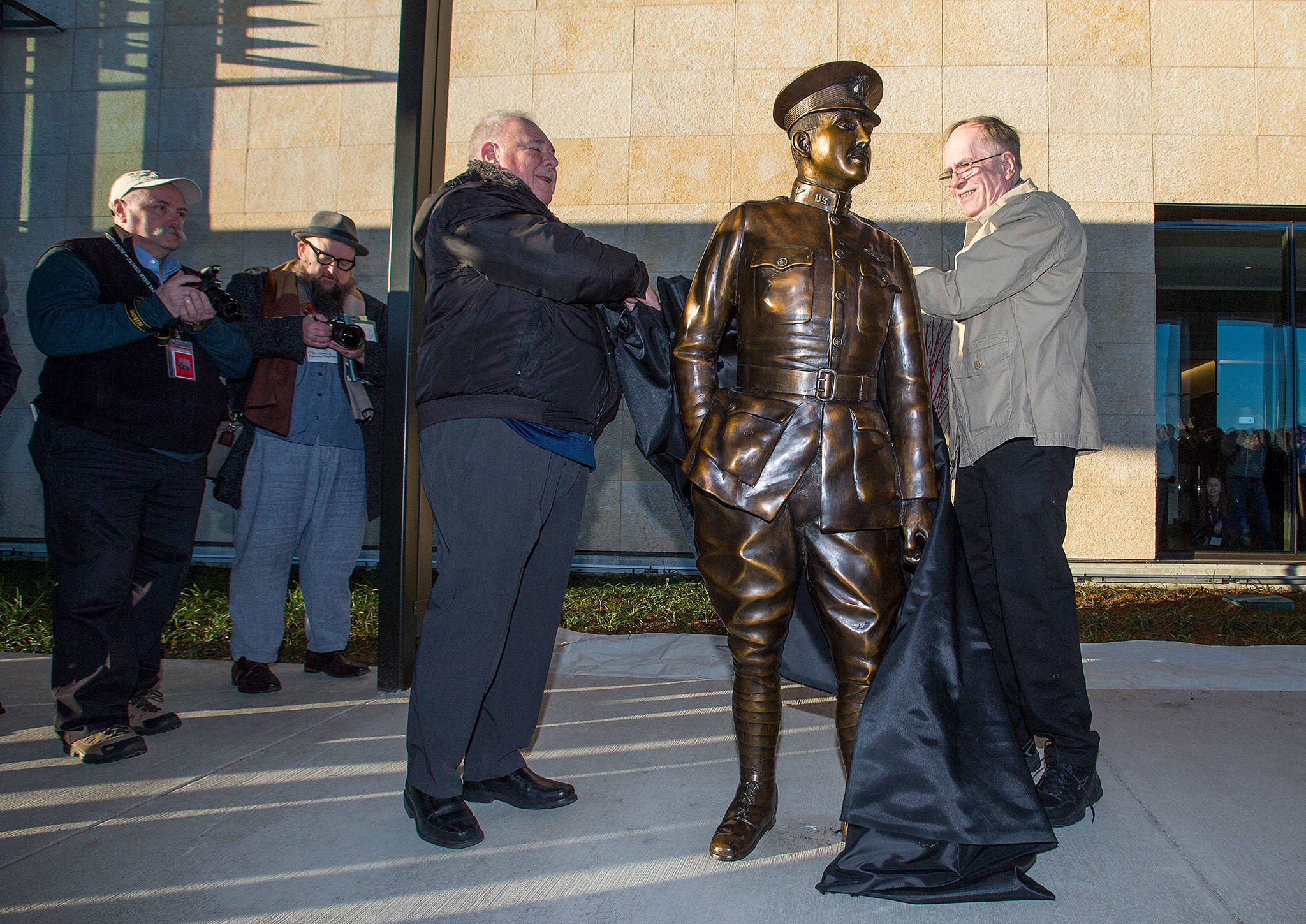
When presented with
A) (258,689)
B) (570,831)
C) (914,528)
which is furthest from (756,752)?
(258,689)

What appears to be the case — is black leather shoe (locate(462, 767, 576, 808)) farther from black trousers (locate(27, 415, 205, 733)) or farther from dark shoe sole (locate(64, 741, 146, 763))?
black trousers (locate(27, 415, 205, 733))

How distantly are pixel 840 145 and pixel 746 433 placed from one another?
2.74ft

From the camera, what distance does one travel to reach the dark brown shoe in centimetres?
223

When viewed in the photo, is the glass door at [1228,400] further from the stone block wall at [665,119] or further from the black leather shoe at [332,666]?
the black leather shoe at [332,666]

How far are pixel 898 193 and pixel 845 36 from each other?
1.39 meters

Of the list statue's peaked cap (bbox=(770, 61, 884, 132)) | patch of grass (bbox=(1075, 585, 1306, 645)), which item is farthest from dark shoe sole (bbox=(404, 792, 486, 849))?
patch of grass (bbox=(1075, 585, 1306, 645))

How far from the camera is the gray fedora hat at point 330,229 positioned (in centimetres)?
407

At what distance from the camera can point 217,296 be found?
131 inches

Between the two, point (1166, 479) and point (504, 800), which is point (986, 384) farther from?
point (1166, 479)

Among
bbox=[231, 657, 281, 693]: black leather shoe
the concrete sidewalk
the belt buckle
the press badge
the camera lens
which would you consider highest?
the camera lens

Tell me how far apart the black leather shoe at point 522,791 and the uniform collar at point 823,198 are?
1879 millimetres

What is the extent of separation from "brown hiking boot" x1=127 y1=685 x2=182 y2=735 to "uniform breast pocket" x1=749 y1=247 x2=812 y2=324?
274 cm

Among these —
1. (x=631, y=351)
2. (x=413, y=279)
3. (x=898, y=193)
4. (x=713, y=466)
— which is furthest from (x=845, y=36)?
(x=713, y=466)

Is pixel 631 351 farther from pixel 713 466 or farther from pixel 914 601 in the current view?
pixel 914 601
